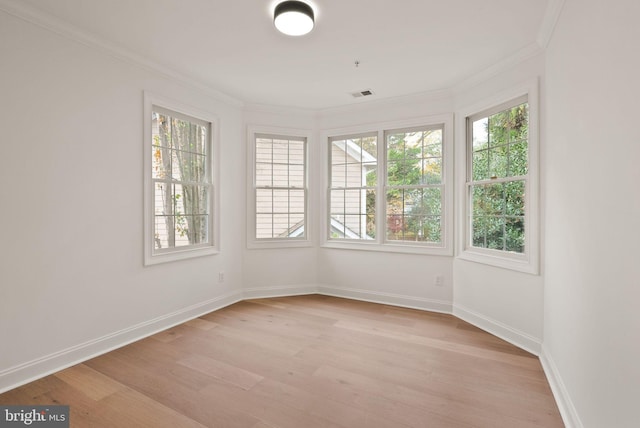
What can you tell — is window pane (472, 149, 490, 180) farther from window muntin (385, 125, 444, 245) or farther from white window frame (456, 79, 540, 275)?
window muntin (385, 125, 444, 245)

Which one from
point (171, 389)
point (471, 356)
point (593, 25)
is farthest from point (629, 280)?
point (171, 389)

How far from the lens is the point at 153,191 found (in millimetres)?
3211

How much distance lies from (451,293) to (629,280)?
2.72 meters

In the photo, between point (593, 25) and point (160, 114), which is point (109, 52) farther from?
point (593, 25)

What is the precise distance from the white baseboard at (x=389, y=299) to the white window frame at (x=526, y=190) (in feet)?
2.20

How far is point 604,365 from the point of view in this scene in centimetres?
143

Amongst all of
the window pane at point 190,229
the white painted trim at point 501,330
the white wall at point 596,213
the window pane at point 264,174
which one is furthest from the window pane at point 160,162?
the white painted trim at point 501,330

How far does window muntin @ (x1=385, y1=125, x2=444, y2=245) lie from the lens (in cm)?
396

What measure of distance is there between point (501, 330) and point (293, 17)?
3.26m

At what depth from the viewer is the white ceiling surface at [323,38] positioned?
2271 millimetres

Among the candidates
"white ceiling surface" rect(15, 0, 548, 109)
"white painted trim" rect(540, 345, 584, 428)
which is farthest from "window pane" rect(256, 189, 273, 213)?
"white painted trim" rect(540, 345, 584, 428)

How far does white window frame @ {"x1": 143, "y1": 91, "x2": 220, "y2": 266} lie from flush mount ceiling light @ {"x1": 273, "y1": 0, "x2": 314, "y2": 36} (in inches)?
62.6

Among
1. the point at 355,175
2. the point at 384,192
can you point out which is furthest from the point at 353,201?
the point at 384,192

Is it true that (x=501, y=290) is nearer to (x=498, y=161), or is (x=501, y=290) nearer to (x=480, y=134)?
(x=498, y=161)
